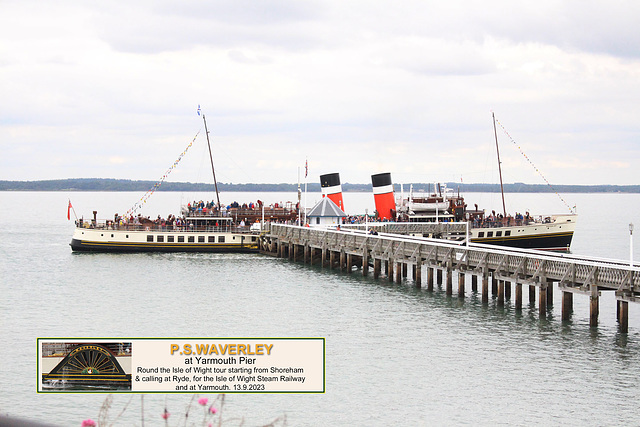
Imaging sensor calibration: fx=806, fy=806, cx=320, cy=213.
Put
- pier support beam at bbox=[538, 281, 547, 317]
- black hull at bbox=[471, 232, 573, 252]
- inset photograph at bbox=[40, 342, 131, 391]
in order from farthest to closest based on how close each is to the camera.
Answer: black hull at bbox=[471, 232, 573, 252] < pier support beam at bbox=[538, 281, 547, 317] < inset photograph at bbox=[40, 342, 131, 391]

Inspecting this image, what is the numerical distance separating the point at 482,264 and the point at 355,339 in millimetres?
11032

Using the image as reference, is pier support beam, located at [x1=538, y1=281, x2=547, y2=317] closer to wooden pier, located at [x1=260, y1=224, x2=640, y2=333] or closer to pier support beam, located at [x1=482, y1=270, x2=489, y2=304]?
wooden pier, located at [x1=260, y1=224, x2=640, y2=333]

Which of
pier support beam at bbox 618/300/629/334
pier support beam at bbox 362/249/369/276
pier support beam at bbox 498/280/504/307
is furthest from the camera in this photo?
pier support beam at bbox 362/249/369/276

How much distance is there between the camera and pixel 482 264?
130ft

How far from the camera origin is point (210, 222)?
7350cm

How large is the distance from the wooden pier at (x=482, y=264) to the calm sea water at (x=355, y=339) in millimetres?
1151

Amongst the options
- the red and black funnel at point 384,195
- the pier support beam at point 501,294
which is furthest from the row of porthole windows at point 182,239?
the pier support beam at point 501,294

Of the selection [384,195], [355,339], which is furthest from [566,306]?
[384,195]

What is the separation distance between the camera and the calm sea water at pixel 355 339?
22.3 m

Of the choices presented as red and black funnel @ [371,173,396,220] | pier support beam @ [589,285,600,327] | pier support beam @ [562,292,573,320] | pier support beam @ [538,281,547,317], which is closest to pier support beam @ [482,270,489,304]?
pier support beam @ [538,281,547,317]

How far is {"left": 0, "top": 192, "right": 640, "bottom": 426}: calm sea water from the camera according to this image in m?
22.3

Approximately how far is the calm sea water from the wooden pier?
1.15 meters

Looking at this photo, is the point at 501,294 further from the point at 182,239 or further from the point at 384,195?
the point at 384,195

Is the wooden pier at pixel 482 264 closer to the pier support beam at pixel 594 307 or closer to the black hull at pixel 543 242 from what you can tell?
the pier support beam at pixel 594 307
